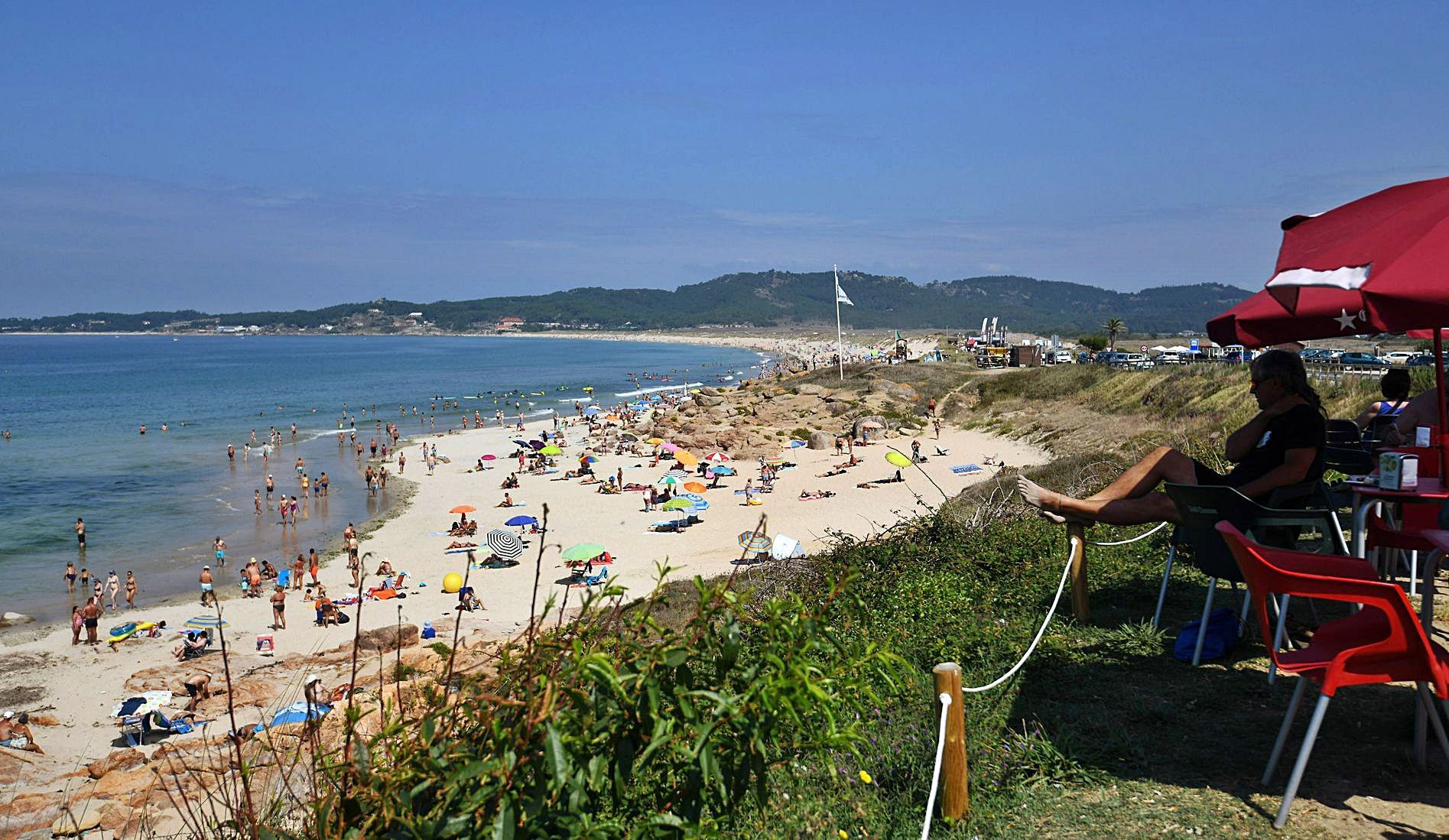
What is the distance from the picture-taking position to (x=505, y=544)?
62.7ft

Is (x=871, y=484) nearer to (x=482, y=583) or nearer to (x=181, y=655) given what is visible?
(x=482, y=583)

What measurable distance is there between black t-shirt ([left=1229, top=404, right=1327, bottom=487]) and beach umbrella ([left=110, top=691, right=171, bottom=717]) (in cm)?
1151

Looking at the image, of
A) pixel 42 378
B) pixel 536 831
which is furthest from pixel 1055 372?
pixel 42 378

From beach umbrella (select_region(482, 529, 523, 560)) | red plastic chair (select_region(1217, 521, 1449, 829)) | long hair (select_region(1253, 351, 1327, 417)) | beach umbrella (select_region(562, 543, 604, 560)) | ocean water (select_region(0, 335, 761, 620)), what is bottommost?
ocean water (select_region(0, 335, 761, 620))

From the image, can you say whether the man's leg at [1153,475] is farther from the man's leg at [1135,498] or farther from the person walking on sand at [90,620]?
the person walking on sand at [90,620]

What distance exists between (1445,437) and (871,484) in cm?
2093

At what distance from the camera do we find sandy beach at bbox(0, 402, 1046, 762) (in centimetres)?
1272

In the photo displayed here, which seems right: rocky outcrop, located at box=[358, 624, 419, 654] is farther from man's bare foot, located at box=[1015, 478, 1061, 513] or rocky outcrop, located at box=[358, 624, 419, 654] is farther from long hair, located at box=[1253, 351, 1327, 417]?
long hair, located at box=[1253, 351, 1327, 417]

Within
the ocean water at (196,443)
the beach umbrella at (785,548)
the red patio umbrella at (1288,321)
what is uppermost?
the red patio umbrella at (1288,321)

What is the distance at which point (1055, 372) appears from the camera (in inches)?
1421

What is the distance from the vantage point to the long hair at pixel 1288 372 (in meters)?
4.73

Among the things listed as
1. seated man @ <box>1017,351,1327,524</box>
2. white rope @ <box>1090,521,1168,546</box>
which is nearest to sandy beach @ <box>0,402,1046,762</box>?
white rope @ <box>1090,521,1168,546</box>

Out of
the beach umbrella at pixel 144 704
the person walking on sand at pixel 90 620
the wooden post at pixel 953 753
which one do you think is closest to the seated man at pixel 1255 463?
the wooden post at pixel 953 753

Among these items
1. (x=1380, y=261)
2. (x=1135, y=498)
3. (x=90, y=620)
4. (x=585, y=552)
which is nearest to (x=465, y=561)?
Result: (x=585, y=552)
